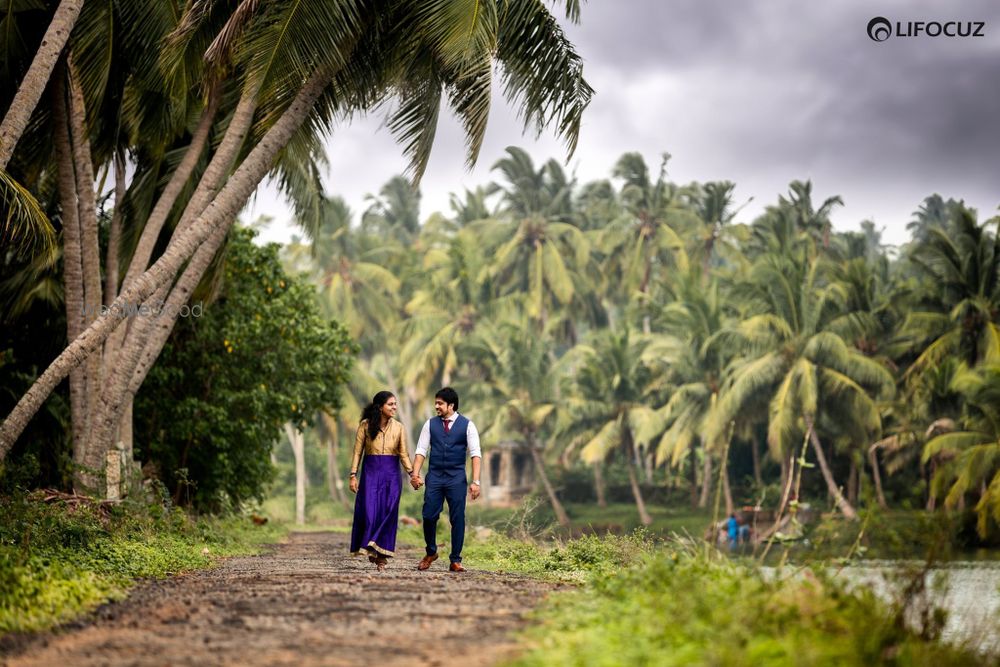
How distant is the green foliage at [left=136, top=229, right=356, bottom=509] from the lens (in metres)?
18.8

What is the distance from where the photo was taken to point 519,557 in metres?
12.5

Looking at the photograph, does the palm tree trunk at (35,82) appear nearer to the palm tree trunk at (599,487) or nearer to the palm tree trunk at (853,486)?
the palm tree trunk at (853,486)

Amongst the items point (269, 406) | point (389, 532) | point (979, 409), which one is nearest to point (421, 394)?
point (979, 409)

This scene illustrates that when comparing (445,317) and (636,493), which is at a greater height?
(445,317)

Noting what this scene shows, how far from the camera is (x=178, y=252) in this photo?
456 inches

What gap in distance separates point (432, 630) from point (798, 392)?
96.7 ft

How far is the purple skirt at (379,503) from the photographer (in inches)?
405

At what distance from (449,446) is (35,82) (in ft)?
18.5

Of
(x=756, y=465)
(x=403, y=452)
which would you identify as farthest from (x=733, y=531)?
(x=403, y=452)

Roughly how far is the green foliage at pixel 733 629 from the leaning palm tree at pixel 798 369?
2752 cm

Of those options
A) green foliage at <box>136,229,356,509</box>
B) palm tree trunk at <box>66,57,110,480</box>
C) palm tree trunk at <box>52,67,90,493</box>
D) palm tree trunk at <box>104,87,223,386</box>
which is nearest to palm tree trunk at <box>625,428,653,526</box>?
green foliage at <box>136,229,356,509</box>

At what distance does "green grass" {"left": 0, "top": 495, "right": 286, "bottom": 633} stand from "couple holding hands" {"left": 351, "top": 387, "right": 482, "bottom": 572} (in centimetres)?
185

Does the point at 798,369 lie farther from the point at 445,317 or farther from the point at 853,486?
the point at 445,317

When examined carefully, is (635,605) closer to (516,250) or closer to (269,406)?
(269,406)
